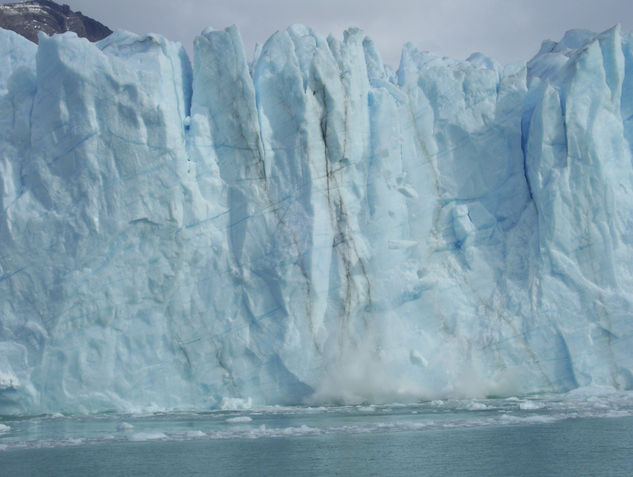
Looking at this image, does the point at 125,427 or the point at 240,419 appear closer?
the point at 125,427

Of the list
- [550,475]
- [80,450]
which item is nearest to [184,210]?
[80,450]

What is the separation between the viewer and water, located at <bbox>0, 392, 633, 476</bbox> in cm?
778

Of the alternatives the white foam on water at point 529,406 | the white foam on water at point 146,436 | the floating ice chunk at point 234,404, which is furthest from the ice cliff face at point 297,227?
the white foam on water at point 146,436

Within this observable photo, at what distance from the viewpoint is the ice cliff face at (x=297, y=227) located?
38.4ft

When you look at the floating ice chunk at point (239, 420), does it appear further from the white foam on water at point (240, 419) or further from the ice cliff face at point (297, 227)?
the ice cliff face at point (297, 227)

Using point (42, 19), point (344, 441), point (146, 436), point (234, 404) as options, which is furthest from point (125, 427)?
point (42, 19)

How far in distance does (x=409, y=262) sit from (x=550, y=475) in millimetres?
5660

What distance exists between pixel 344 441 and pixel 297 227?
406 centimetres

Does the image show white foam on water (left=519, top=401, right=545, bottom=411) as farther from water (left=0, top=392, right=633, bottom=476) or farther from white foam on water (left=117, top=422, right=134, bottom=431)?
white foam on water (left=117, top=422, right=134, bottom=431)

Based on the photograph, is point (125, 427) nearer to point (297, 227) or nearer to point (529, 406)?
point (297, 227)

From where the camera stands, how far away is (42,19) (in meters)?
25.2

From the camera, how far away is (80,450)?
8680mm

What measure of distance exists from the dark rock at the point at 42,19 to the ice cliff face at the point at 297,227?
1237 centimetres

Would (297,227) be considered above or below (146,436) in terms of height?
above
